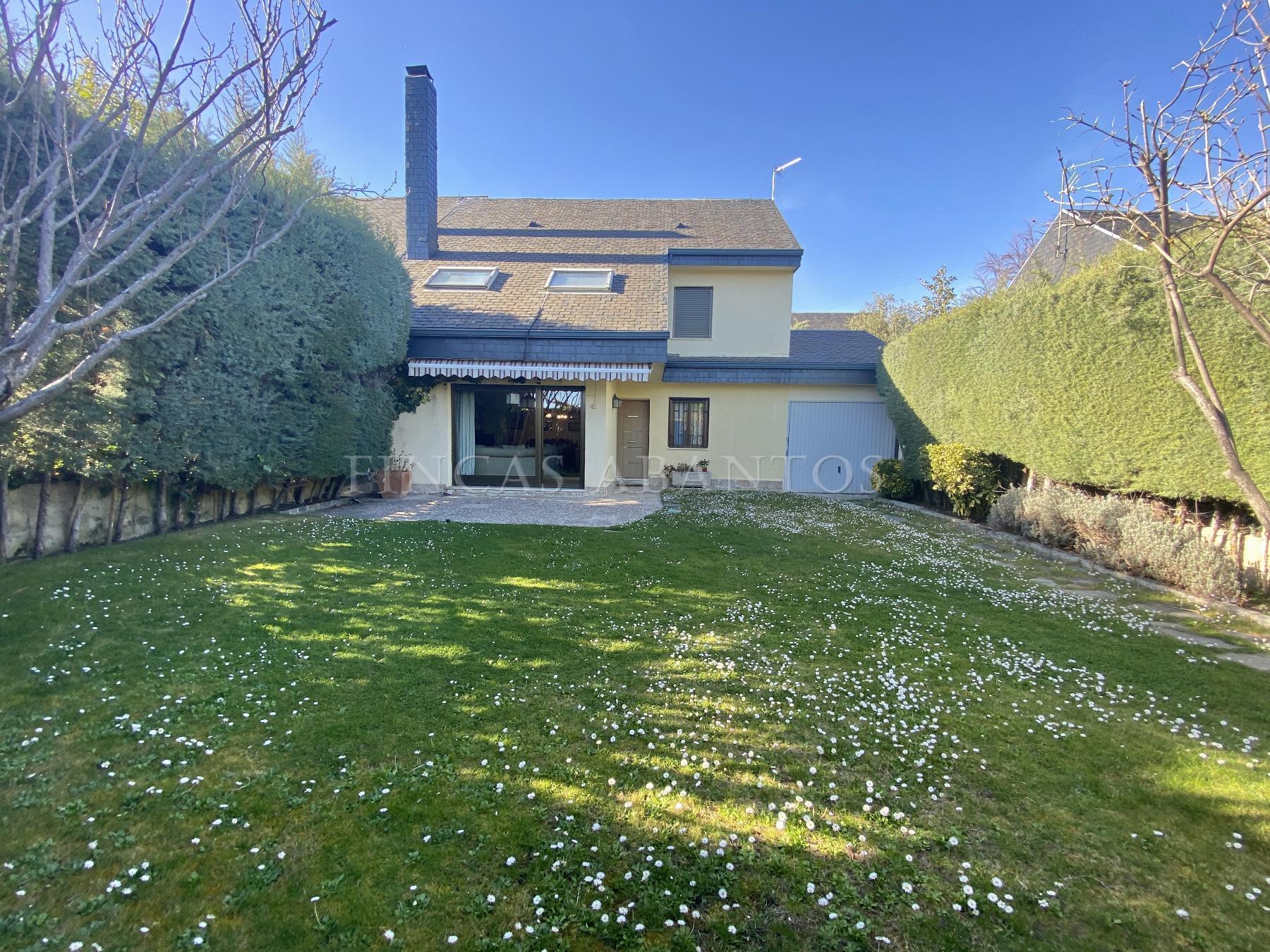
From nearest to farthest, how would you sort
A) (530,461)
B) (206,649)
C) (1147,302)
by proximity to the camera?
(206,649), (1147,302), (530,461)

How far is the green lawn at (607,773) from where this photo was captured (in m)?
2.42

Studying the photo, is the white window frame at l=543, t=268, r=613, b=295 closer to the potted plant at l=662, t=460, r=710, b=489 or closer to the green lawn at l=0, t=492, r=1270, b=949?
the potted plant at l=662, t=460, r=710, b=489

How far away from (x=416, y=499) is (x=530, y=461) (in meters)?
3.25

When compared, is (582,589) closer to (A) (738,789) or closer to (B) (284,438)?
(A) (738,789)

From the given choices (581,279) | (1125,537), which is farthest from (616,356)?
(1125,537)

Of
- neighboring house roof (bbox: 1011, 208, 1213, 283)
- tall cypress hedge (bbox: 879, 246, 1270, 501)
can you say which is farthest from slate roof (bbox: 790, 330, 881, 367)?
neighboring house roof (bbox: 1011, 208, 1213, 283)

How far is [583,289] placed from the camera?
1755 centimetres

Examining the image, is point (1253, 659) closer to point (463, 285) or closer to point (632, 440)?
point (632, 440)

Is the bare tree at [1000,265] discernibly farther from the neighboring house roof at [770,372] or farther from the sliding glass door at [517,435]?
the sliding glass door at [517,435]

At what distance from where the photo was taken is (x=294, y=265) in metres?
10.7

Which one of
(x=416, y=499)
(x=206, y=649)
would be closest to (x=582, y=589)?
(x=206, y=649)

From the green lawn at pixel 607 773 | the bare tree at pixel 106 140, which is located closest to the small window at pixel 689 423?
the green lawn at pixel 607 773

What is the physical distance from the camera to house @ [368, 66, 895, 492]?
1485cm

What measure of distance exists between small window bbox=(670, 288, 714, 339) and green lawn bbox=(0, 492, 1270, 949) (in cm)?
1452
